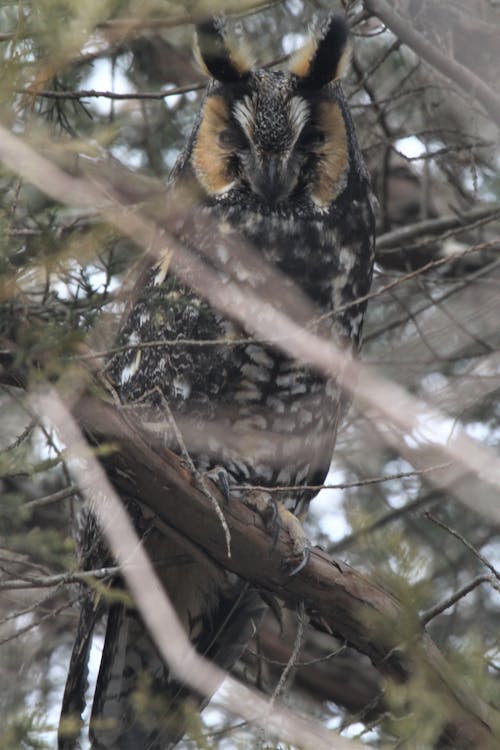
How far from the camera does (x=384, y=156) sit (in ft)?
12.6

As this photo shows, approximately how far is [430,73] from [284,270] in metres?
1.30

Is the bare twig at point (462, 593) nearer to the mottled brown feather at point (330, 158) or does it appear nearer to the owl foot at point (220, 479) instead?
the owl foot at point (220, 479)

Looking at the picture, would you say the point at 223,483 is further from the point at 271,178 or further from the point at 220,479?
the point at 271,178

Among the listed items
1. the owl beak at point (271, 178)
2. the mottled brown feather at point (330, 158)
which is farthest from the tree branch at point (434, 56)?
the owl beak at point (271, 178)

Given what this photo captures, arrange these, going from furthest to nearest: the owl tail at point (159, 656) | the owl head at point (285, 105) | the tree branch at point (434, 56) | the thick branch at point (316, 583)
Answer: the owl tail at point (159, 656) < the owl head at point (285, 105) < the tree branch at point (434, 56) < the thick branch at point (316, 583)

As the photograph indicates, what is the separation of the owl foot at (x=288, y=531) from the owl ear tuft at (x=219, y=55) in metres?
1.22

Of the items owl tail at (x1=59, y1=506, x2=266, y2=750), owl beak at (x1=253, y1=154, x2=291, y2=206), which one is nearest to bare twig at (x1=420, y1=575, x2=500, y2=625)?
owl tail at (x1=59, y1=506, x2=266, y2=750)

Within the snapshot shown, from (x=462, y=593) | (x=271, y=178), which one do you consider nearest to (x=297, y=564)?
(x=462, y=593)

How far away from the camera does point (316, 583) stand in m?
2.54

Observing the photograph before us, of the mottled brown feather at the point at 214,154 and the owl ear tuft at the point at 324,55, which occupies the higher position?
the owl ear tuft at the point at 324,55

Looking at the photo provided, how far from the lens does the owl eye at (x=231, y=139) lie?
2.93 metres

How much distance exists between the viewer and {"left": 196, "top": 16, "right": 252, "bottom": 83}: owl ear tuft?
2936 millimetres

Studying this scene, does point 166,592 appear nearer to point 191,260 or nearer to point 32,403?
point 191,260

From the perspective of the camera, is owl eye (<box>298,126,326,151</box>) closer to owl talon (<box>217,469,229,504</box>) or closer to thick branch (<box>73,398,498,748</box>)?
owl talon (<box>217,469,229,504</box>)
